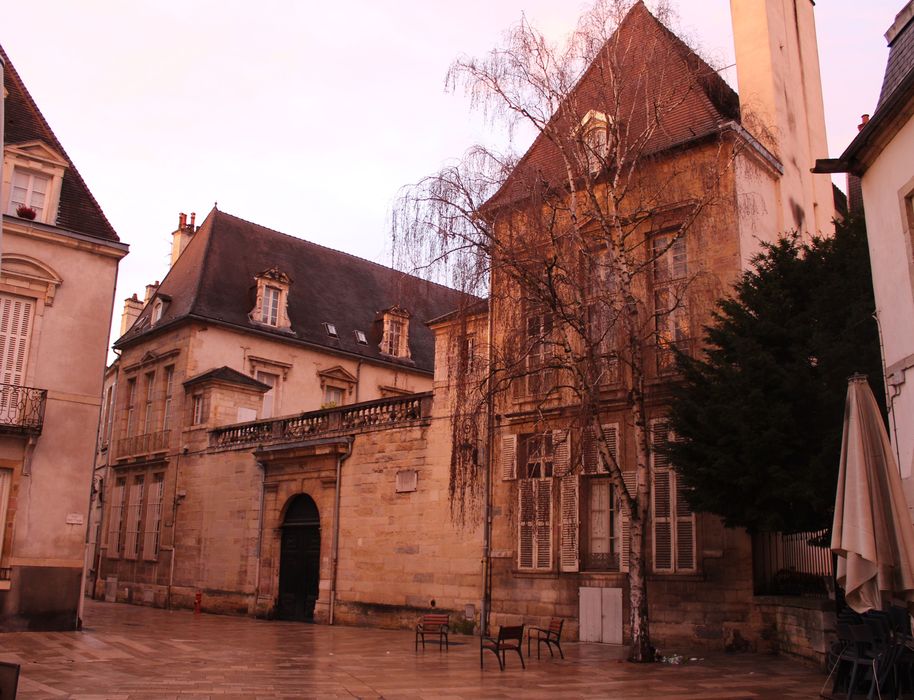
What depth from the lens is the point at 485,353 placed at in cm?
1354

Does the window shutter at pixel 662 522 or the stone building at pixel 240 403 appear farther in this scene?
the stone building at pixel 240 403

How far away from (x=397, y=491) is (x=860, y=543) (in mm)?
11582

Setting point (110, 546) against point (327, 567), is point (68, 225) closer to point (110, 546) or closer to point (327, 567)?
point (327, 567)

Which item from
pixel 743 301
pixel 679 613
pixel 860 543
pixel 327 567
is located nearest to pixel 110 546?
pixel 327 567

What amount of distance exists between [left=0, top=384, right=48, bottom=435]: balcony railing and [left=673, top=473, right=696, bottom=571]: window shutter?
10823 millimetres

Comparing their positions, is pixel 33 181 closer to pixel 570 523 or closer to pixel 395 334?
pixel 570 523

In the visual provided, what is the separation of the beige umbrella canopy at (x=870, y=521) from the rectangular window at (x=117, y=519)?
74.7ft

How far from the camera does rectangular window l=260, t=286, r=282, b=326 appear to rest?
2608 centimetres

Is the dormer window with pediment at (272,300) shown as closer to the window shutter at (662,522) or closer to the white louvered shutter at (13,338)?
the white louvered shutter at (13,338)

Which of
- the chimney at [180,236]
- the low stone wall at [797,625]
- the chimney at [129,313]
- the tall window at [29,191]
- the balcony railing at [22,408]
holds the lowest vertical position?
the low stone wall at [797,625]

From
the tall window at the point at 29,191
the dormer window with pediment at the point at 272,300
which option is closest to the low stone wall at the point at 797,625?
the tall window at the point at 29,191

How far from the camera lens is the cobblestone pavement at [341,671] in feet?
28.5

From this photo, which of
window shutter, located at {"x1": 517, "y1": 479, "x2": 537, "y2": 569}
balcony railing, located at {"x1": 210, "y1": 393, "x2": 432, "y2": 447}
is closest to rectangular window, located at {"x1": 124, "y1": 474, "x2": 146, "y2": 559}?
balcony railing, located at {"x1": 210, "y1": 393, "x2": 432, "y2": 447}

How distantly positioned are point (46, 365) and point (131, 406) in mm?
11429
